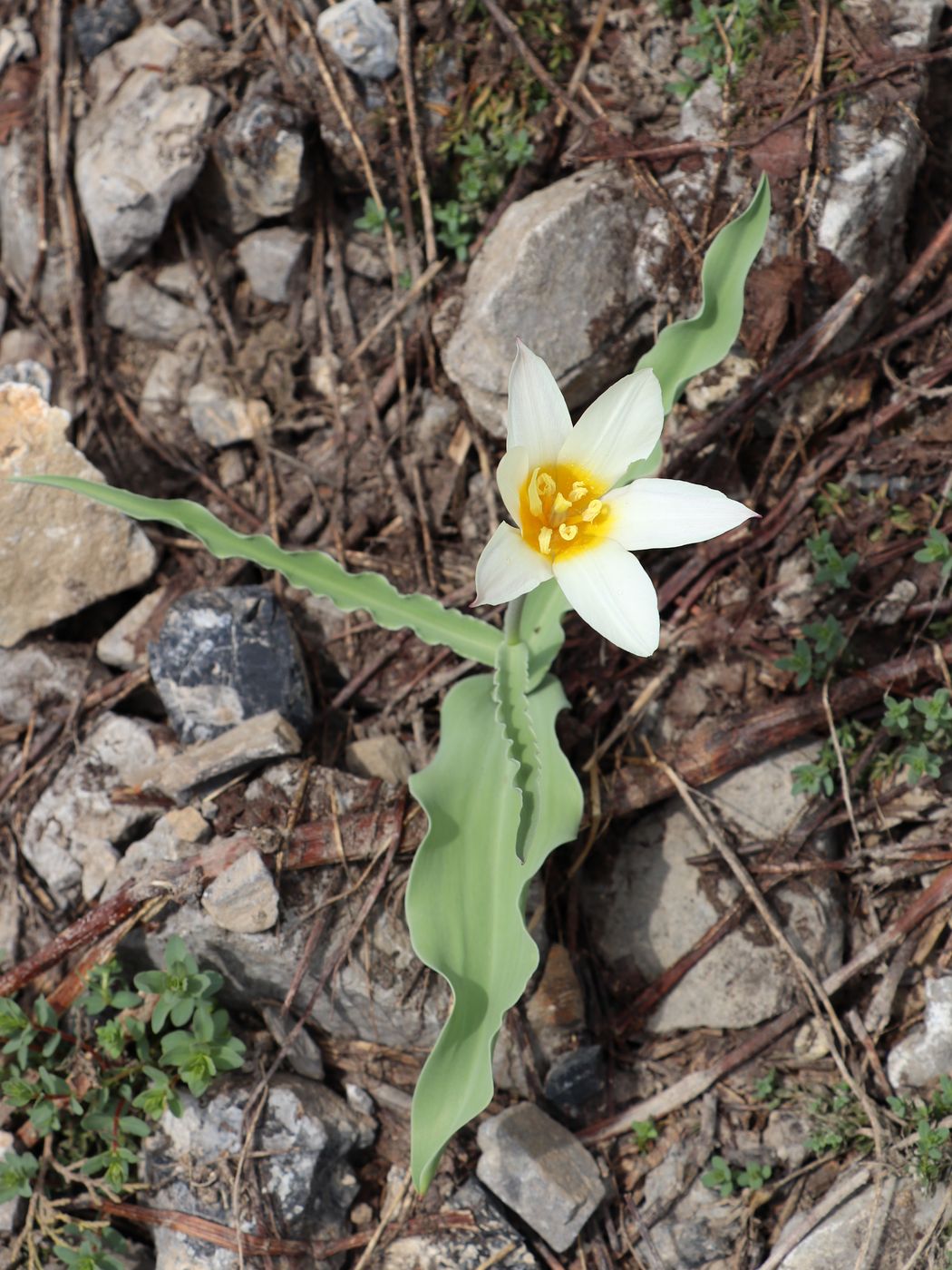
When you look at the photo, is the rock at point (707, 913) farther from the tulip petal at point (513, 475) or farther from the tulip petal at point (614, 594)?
the tulip petal at point (513, 475)

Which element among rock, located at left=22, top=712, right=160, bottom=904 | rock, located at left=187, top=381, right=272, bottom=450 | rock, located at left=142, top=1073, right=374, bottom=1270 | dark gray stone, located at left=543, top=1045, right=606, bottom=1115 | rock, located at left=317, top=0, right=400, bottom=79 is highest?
rock, located at left=317, top=0, right=400, bottom=79

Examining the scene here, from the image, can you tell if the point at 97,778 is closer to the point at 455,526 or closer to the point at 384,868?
the point at 384,868

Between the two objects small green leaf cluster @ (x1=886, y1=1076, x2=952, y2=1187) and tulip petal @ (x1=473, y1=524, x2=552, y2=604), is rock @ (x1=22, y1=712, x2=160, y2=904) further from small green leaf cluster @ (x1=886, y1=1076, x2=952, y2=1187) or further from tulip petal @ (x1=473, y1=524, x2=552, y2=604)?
small green leaf cluster @ (x1=886, y1=1076, x2=952, y2=1187)

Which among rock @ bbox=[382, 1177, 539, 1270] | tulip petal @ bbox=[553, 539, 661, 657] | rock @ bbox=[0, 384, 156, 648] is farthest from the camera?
rock @ bbox=[0, 384, 156, 648]

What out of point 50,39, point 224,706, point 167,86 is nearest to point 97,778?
point 224,706

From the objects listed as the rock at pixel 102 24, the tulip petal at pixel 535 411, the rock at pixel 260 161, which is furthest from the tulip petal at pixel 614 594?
the rock at pixel 102 24

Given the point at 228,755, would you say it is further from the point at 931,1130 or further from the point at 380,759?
the point at 931,1130

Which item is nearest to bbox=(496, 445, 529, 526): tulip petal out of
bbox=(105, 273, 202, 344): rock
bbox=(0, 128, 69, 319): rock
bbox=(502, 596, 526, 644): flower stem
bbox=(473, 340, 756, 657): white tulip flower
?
bbox=(473, 340, 756, 657): white tulip flower
